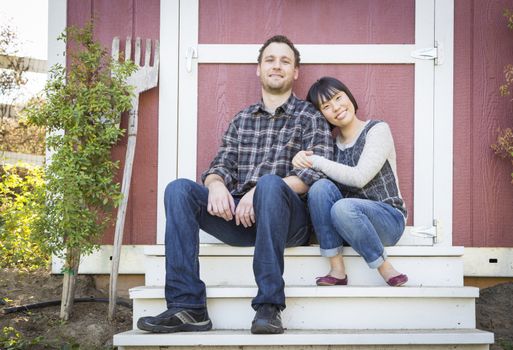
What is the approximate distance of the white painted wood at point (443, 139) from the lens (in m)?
3.37

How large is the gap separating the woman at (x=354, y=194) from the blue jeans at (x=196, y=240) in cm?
17

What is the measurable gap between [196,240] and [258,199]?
0.30 meters

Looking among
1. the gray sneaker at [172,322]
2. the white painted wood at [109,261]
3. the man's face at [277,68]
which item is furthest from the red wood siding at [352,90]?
the gray sneaker at [172,322]

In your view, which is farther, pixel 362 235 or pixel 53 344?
pixel 53 344

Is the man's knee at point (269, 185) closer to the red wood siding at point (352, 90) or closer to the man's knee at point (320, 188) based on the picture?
the man's knee at point (320, 188)

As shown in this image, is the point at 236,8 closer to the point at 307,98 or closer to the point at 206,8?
the point at 206,8

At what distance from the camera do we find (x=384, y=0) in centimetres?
345

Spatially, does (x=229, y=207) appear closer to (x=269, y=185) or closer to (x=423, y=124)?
(x=269, y=185)

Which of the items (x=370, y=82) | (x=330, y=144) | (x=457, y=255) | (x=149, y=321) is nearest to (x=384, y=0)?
(x=370, y=82)

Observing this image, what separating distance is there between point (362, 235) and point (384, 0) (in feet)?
4.77

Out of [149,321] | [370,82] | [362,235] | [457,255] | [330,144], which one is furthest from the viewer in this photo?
[370,82]

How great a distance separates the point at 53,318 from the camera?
3.18 meters

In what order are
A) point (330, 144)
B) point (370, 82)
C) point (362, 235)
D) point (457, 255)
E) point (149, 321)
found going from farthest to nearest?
point (370, 82)
point (330, 144)
point (457, 255)
point (362, 235)
point (149, 321)

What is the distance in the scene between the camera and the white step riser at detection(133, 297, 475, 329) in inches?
104
